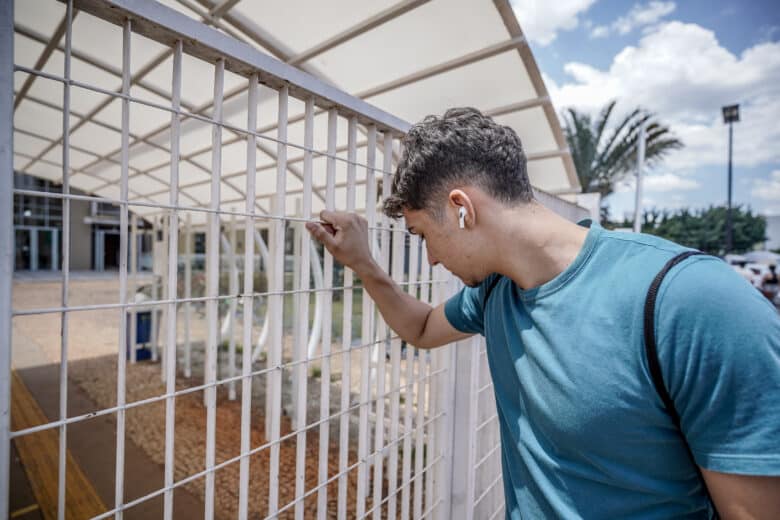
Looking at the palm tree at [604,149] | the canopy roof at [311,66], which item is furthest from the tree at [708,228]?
the canopy roof at [311,66]

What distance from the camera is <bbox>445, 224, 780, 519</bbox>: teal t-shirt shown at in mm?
803

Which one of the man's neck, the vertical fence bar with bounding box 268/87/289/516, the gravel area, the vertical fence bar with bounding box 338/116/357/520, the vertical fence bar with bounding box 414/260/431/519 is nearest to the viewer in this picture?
the man's neck

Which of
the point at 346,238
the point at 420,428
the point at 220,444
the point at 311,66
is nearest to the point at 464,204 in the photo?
the point at 346,238

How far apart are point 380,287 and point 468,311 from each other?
0.34 m

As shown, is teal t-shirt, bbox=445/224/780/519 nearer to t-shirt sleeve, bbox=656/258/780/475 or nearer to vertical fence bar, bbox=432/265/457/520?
t-shirt sleeve, bbox=656/258/780/475

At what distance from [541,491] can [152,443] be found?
4238mm

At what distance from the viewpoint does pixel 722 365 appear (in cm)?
81

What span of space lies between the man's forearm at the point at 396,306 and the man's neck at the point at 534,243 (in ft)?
1.67

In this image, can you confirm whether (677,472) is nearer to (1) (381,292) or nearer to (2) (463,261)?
(2) (463,261)

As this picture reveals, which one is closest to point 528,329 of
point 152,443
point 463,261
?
point 463,261

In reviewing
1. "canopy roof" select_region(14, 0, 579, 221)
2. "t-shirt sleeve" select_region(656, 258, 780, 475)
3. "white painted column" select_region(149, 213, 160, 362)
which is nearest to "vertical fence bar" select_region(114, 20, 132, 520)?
"t-shirt sleeve" select_region(656, 258, 780, 475)

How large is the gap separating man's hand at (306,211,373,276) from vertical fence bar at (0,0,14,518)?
2.65 ft

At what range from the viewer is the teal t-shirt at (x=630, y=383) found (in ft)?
2.63

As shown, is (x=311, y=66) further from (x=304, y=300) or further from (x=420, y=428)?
(x=420, y=428)
